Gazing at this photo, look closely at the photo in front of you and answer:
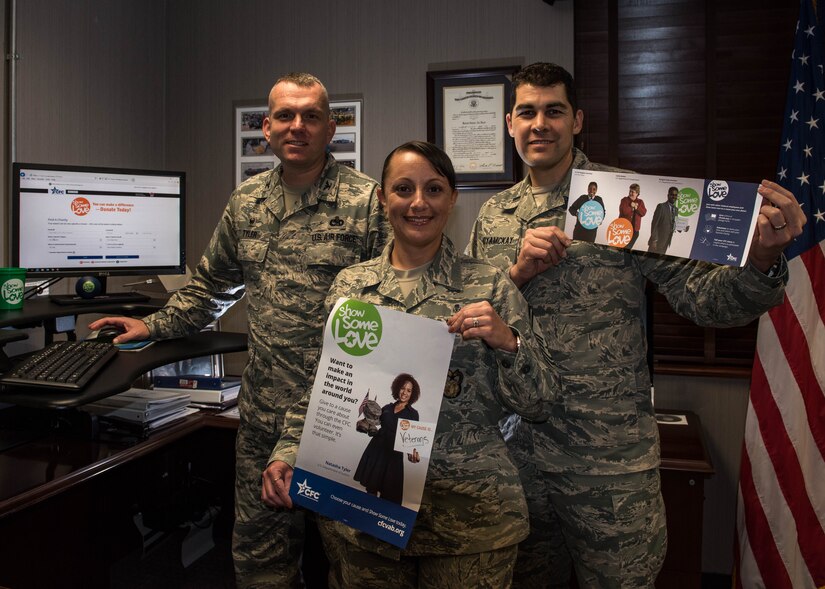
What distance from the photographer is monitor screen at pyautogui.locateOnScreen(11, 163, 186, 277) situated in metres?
1.90

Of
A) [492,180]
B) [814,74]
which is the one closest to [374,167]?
[492,180]

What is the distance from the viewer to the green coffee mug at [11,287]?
1.73 m

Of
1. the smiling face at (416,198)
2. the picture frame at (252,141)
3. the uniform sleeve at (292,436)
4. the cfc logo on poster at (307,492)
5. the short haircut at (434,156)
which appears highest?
the picture frame at (252,141)

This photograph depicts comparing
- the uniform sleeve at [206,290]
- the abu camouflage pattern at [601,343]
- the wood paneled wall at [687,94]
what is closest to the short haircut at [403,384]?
the abu camouflage pattern at [601,343]

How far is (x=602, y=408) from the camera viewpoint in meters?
1.44

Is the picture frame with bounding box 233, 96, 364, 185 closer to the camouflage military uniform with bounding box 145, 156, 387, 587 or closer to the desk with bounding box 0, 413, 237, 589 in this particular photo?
the camouflage military uniform with bounding box 145, 156, 387, 587

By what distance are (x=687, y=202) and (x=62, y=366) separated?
1.46 m

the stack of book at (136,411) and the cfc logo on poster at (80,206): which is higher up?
the cfc logo on poster at (80,206)

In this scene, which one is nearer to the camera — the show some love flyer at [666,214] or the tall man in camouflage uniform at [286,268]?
the show some love flyer at [666,214]

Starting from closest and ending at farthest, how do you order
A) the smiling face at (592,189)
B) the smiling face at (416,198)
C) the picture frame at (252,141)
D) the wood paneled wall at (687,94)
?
1. the smiling face at (416,198)
2. the smiling face at (592,189)
3. the wood paneled wall at (687,94)
4. the picture frame at (252,141)

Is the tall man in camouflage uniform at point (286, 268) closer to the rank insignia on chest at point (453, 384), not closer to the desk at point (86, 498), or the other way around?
the desk at point (86, 498)

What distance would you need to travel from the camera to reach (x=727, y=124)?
2371 mm

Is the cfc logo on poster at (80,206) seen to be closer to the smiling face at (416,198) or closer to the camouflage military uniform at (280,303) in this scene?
the camouflage military uniform at (280,303)

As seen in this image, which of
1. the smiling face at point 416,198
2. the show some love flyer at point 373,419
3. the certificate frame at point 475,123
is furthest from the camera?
the certificate frame at point 475,123
